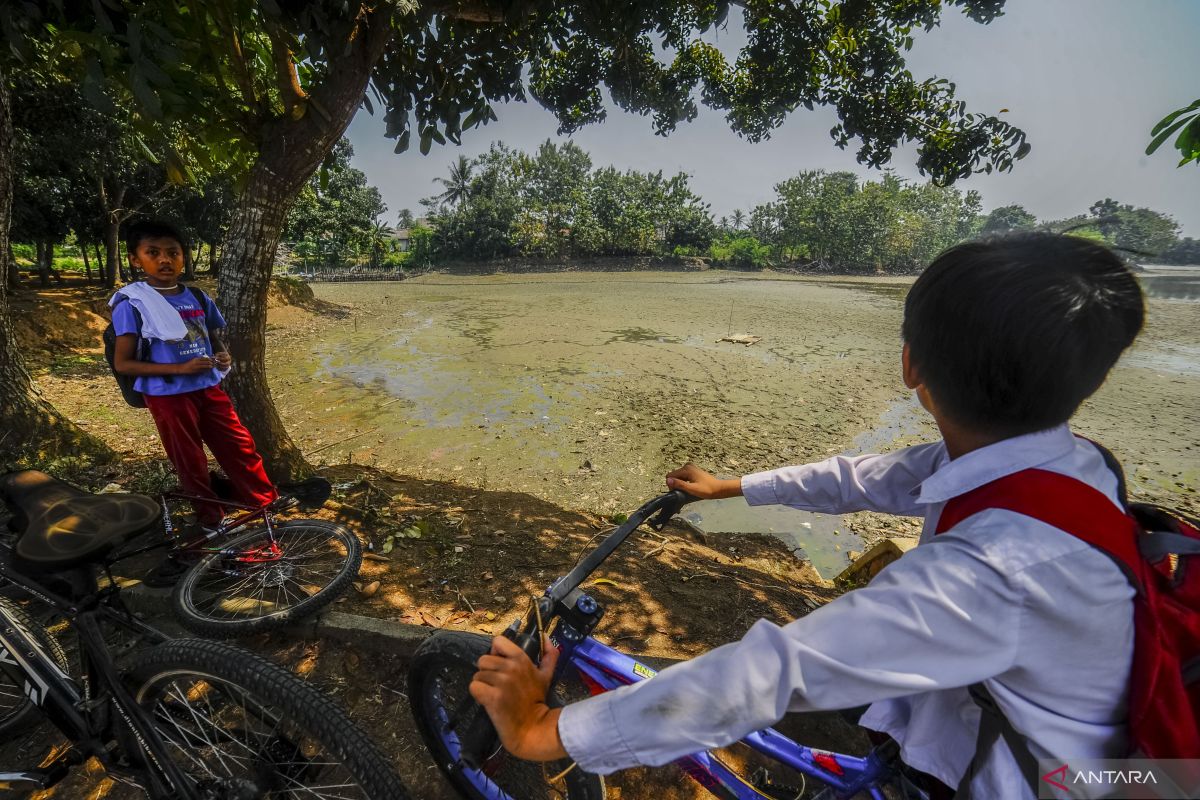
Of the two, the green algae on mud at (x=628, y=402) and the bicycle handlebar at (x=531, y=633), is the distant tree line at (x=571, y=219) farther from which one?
the bicycle handlebar at (x=531, y=633)

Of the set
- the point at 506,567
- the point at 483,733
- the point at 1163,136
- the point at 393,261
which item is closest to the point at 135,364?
the point at 506,567

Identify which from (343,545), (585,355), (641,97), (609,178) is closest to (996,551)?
(343,545)

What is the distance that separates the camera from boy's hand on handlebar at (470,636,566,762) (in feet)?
3.32

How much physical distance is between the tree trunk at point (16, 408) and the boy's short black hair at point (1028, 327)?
5.89m

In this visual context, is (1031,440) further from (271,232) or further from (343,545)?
(271,232)

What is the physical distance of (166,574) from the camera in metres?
2.82

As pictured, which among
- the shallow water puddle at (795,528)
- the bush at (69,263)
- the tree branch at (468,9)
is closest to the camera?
the tree branch at (468,9)

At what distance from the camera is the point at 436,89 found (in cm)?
468

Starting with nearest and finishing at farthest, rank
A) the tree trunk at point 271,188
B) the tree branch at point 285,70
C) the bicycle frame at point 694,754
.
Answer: the bicycle frame at point 694,754, the tree branch at point 285,70, the tree trunk at point 271,188

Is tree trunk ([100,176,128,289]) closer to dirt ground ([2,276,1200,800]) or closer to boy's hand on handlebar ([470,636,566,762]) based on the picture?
dirt ground ([2,276,1200,800])

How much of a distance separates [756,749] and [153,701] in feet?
6.31

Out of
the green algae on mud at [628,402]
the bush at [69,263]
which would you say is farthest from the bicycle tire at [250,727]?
the bush at [69,263]

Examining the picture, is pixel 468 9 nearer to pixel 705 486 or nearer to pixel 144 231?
pixel 144 231

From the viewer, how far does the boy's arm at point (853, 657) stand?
2.68 ft
